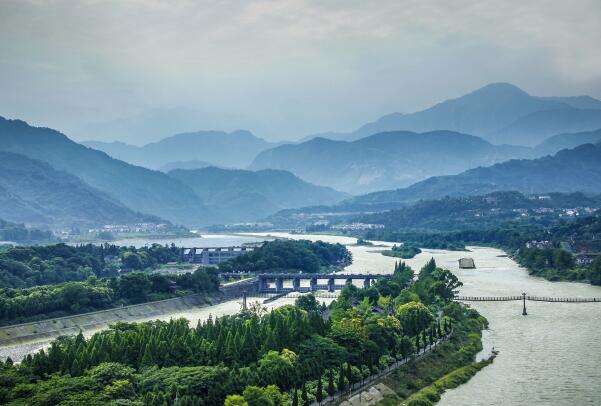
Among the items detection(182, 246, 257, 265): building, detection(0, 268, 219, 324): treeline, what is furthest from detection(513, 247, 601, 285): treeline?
detection(182, 246, 257, 265): building

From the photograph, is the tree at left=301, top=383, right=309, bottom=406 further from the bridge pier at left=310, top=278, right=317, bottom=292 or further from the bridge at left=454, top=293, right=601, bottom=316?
the bridge pier at left=310, top=278, right=317, bottom=292

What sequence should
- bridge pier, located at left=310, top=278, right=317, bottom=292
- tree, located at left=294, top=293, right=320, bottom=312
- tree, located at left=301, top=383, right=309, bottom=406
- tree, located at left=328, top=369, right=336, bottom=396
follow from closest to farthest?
tree, located at left=301, top=383, right=309, bottom=406
tree, located at left=328, top=369, right=336, bottom=396
tree, located at left=294, top=293, right=320, bottom=312
bridge pier, located at left=310, top=278, right=317, bottom=292

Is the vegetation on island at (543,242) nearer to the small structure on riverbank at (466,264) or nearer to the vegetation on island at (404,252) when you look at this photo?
the small structure on riverbank at (466,264)

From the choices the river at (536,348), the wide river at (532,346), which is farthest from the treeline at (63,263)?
the river at (536,348)

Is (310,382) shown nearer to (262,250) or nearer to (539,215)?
(262,250)

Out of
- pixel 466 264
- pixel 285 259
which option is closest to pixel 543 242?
pixel 466 264

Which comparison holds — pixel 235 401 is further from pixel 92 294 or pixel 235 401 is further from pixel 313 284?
pixel 313 284
